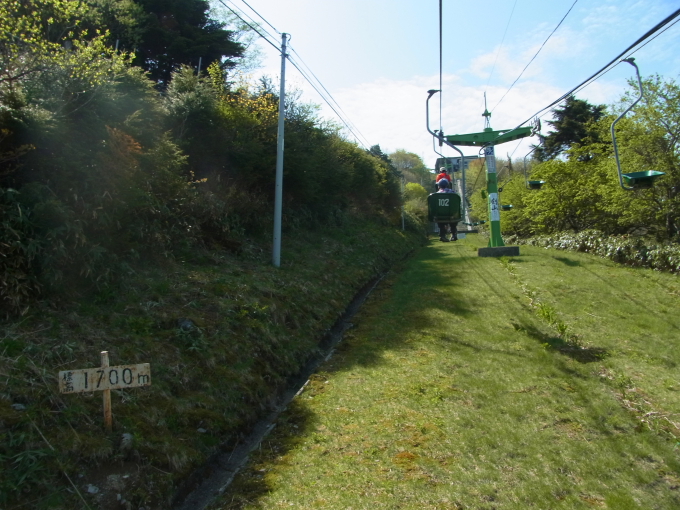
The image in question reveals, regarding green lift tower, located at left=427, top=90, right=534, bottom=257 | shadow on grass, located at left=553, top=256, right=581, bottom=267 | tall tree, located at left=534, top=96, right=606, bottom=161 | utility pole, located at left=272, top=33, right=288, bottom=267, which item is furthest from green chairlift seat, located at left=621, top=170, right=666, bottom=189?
tall tree, located at left=534, top=96, right=606, bottom=161

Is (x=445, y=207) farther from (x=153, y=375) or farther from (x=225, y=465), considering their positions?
(x=225, y=465)

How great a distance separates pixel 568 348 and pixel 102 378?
29.2 ft

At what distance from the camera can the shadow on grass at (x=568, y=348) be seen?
32.1ft

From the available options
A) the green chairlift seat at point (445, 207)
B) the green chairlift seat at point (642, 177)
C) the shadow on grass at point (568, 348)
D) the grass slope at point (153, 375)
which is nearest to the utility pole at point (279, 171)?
the grass slope at point (153, 375)

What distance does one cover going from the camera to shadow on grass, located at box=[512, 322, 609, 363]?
9.77 metres

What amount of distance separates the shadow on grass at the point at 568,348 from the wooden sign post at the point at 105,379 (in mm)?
7990

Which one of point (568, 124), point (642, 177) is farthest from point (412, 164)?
point (642, 177)

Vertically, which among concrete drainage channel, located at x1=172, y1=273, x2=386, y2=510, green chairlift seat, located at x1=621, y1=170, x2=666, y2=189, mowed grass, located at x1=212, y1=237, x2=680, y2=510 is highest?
green chairlift seat, located at x1=621, y1=170, x2=666, y2=189

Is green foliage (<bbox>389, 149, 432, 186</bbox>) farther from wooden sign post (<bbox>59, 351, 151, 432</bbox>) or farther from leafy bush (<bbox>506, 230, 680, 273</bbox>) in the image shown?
wooden sign post (<bbox>59, 351, 151, 432</bbox>)

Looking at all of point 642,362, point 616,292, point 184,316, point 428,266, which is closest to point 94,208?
point 184,316

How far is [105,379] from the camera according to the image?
5422 mm

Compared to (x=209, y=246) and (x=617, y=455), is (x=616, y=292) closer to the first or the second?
(x=617, y=455)

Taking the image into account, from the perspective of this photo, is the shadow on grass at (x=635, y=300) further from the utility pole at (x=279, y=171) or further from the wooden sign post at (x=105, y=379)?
the wooden sign post at (x=105, y=379)

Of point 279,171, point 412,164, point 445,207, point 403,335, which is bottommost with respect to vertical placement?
point 403,335
